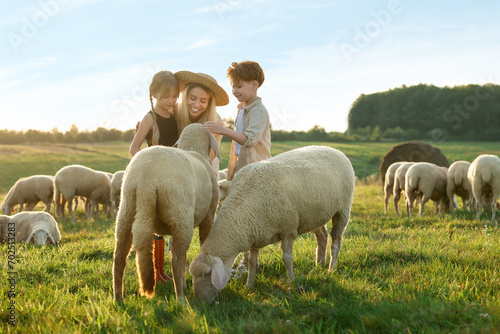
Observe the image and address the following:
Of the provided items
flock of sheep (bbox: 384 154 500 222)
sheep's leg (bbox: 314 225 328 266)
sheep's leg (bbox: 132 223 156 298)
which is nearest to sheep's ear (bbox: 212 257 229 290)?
sheep's leg (bbox: 132 223 156 298)

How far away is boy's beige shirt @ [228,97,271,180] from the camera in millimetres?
4504

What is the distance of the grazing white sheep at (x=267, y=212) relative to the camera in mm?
3598

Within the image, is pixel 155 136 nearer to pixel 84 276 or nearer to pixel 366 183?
pixel 84 276

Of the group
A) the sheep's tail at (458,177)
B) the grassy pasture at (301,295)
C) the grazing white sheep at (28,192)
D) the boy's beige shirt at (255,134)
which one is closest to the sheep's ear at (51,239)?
the grassy pasture at (301,295)

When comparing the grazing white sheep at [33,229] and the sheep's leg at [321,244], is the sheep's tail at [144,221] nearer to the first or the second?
the sheep's leg at [321,244]

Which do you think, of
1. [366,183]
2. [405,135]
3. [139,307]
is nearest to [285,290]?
[139,307]

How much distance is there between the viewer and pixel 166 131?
5008 millimetres

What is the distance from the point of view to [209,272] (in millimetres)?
3557

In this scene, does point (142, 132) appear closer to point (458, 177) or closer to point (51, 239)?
point (51, 239)

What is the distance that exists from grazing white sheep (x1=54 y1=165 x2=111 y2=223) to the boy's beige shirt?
9.10 m

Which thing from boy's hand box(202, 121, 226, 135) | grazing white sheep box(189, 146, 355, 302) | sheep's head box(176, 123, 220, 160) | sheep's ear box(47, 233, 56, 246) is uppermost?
boy's hand box(202, 121, 226, 135)

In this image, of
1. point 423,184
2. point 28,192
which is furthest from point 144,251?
point 28,192

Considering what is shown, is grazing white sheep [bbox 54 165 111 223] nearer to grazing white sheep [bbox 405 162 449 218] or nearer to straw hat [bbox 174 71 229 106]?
straw hat [bbox 174 71 229 106]

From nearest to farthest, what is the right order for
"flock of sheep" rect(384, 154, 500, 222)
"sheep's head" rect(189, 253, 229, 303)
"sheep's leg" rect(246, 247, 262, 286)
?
"sheep's head" rect(189, 253, 229, 303) < "sheep's leg" rect(246, 247, 262, 286) < "flock of sheep" rect(384, 154, 500, 222)
